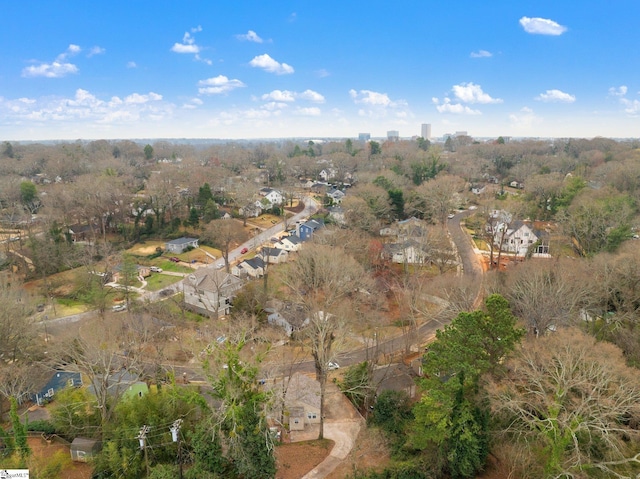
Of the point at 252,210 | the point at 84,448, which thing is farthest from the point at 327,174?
the point at 84,448

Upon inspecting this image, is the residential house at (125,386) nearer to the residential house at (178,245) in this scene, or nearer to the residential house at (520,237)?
the residential house at (178,245)

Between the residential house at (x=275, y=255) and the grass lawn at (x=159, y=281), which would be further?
the residential house at (x=275, y=255)

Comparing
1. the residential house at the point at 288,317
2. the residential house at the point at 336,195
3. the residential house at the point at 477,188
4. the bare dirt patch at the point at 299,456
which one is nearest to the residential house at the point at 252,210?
the residential house at the point at 336,195

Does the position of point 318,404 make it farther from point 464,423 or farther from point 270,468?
point 464,423

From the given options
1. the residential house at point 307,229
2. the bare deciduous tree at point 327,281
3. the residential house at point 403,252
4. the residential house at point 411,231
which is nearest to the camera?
the bare deciduous tree at point 327,281

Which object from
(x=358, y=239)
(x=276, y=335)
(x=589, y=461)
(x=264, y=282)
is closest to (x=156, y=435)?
(x=276, y=335)

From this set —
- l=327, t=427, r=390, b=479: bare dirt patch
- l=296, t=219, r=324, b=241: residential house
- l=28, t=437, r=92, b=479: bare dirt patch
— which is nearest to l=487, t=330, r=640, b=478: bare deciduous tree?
l=327, t=427, r=390, b=479: bare dirt patch

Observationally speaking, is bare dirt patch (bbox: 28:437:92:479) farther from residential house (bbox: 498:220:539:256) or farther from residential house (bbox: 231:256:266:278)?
residential house (bbox: 498:220:539:256)
